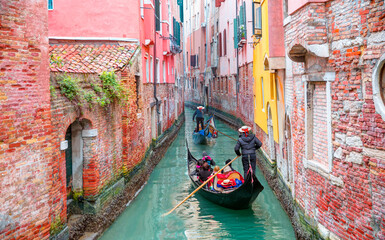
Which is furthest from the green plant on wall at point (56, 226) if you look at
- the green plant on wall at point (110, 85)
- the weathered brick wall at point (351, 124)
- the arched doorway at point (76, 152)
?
the weathered brick wall at point (351, 124)

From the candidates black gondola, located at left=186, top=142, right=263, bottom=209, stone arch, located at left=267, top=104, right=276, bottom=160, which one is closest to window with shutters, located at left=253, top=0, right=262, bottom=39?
stone arch, located at left=267, top=104, right=276, bottom=160

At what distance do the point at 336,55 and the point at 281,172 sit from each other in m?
4.55

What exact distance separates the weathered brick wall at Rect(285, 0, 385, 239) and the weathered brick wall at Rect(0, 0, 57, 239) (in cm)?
336

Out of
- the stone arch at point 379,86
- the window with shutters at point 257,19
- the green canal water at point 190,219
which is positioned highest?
the window with shutters at point 257,19

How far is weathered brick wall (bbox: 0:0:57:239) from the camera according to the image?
13.5 feet

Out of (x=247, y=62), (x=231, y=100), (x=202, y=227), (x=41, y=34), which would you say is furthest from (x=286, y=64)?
(x=231, y=100)

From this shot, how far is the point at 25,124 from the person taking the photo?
14.6 ft

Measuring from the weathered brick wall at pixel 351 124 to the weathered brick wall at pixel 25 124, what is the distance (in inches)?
132

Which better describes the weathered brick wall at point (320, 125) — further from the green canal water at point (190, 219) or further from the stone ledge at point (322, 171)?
the green canal water at point (190, 219)

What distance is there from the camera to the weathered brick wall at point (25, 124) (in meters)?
4.12

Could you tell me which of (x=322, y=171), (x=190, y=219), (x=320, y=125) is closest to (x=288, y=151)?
(x=190, y=219)

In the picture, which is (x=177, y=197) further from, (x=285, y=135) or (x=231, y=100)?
(x=231, y=100)

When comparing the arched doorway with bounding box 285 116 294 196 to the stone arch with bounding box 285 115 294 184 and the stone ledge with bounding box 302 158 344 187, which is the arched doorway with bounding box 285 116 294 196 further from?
the stone ledge with bounding box 302 158 344 187

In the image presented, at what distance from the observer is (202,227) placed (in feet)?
24.6
